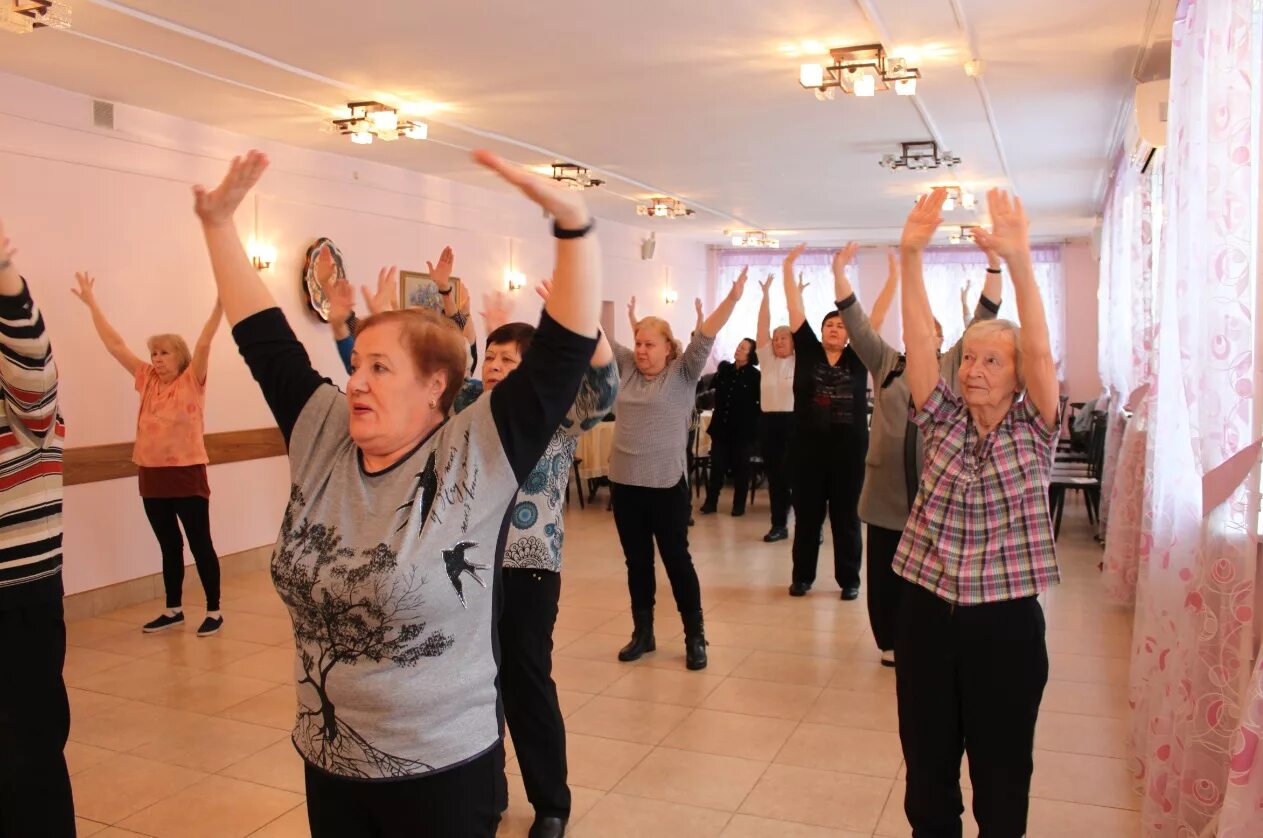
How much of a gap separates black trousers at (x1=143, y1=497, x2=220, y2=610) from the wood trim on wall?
69 cm

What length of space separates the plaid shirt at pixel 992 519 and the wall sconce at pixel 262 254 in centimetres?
562

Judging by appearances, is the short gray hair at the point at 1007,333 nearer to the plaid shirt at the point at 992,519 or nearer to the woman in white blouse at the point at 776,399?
the plaid shirt at the point at 992,519

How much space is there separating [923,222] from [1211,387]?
92 cm

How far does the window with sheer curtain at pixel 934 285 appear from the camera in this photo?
46.1 feet

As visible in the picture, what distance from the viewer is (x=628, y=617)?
5.59 metres

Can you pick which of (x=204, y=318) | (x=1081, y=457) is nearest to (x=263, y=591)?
(x=204, y=318)

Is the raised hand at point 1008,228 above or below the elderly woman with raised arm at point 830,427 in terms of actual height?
above

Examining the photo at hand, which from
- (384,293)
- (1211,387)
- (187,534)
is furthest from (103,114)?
(1211,387)

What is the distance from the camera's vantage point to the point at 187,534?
5277mm

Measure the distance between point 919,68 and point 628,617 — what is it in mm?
3369

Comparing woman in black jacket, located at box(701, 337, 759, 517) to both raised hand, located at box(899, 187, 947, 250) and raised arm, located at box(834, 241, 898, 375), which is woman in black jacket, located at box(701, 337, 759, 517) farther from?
raised hand, located at box(899, 187, 947, 250)

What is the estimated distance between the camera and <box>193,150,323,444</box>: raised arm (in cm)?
177

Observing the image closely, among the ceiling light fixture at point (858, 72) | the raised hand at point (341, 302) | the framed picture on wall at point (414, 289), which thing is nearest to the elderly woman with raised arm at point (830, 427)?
the ceiling light fixture at point (858, 72)

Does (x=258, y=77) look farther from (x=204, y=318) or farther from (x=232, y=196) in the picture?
(x=232, y=196)
